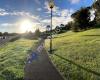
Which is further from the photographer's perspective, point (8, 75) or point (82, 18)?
point (82, 18)

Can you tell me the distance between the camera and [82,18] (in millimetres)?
87250

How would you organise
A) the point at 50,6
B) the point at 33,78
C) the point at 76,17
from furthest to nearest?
the point at 76,17, the point at 50,6, the point at 33,78

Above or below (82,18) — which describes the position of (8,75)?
below

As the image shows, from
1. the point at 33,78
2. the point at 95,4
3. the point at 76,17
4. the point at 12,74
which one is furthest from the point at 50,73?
the point at 76,17

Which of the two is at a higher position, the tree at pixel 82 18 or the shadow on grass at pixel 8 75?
the tree at pixel 82 18

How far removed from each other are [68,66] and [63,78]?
4145 millimetres

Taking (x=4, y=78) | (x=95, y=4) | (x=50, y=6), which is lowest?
(x=4, y=78)

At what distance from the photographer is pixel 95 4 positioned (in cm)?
7875

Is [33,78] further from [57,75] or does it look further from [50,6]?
[50,6]

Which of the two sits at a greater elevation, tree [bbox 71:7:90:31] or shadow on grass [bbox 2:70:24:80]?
tree [bbox 71:7:90:31]

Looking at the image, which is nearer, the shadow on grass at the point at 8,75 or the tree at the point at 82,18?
the shadow on grass at the point at 8,75

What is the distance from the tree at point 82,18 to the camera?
285 ft

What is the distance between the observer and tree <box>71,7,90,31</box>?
285 feet

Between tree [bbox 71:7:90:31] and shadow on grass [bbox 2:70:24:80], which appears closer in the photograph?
shadow on grass [bbox 2:70:24:80]
